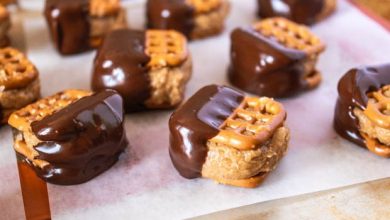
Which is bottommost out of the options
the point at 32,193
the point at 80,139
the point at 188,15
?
the point at 32,193

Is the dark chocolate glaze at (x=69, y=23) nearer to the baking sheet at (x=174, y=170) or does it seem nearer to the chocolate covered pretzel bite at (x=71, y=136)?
the baking sheet at (x=174, y=170)

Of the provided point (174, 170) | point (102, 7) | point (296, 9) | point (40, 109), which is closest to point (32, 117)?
point (40, 109)

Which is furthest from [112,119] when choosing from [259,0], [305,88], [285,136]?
[259,0]

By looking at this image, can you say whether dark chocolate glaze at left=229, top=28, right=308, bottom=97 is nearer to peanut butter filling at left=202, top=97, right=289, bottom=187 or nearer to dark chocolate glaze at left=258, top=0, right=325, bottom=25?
peanut butter filling at left=202, top=97, right=289, bottom=187

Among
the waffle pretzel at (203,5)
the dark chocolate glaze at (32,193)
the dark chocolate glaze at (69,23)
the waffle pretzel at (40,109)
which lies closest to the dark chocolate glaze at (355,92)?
the waffle pretzel at (203,5)

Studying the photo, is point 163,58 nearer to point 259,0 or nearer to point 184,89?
point 184,89

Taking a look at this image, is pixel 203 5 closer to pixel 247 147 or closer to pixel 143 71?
pixel 143 71

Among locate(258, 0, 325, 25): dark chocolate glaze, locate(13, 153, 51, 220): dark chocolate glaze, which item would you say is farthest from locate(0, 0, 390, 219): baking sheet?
locate(258, 0, 325, 25): dark chocolate glaze

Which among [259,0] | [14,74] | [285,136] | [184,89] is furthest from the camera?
[259,0]
